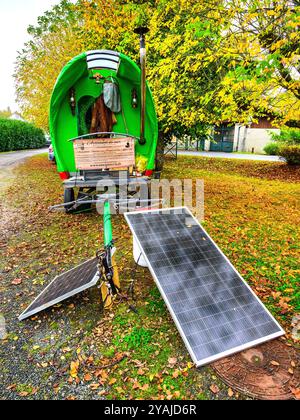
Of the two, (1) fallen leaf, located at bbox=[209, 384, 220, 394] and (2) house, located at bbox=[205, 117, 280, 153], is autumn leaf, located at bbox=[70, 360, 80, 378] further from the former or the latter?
(2) house, located at bbox=[205, 117, 280, 153]

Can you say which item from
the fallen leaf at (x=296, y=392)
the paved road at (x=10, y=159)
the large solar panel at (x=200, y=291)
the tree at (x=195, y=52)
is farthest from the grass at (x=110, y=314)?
the paved road at (x=10, y=159)

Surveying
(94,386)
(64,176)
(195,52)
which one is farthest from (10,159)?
(94,386)

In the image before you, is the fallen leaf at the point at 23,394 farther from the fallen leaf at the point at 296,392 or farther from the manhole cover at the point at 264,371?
the fallen leaf at the point at 296,392

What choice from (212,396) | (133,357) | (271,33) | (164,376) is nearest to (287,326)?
(212,396)

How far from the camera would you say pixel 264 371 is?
267cm

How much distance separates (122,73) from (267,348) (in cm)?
668

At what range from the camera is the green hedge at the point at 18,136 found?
30156 mm

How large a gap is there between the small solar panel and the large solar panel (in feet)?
2.45

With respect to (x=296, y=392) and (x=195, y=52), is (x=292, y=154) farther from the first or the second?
(x=296, y=392)

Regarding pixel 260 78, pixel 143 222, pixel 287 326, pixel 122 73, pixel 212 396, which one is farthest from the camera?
pixel 122 73

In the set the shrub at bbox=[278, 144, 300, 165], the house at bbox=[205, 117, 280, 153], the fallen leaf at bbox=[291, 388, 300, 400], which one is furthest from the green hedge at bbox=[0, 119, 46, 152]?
the fallen leaf at bbox=[291, 388, 300, 400]

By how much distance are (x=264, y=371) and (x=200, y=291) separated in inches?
38.3

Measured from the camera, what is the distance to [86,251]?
5.35 meters

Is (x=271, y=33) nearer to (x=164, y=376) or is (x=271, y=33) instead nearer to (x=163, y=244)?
(x=163, y=244)
